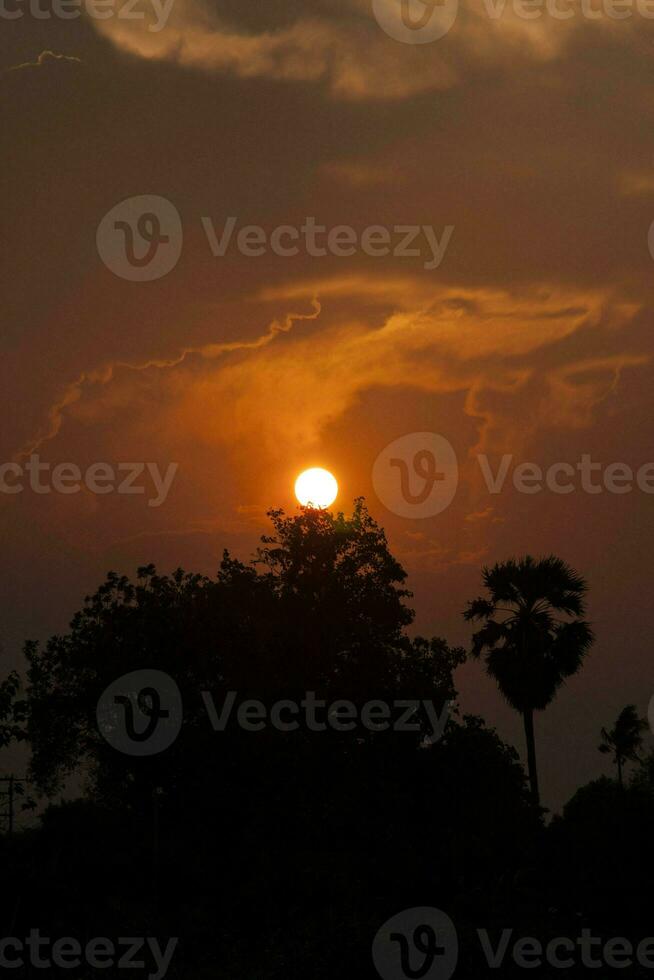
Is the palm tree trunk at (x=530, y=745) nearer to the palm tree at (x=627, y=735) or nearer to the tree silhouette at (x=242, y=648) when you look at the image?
the tree silhouette at (x=242, y=648)

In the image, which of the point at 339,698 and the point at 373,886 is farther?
the point at 339,698

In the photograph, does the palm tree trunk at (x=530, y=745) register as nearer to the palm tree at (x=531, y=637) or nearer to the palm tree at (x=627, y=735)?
the palm tree at (x=531, y=637)

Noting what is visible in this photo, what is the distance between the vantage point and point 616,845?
2453cm

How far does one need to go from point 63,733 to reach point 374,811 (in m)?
11.9

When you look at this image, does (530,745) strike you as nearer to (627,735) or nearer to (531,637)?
(531,637)

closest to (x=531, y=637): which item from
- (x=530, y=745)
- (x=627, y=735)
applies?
(x=530, y=745)

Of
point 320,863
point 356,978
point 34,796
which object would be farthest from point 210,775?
point 356,978

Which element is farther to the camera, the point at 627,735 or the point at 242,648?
the point at 627,735

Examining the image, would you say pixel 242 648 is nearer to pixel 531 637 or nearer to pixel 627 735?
pixel 531 637

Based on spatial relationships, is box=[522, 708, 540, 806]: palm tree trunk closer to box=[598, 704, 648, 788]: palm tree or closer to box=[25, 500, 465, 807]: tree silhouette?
box=[25, 500, 465, 807]: tree silhouette

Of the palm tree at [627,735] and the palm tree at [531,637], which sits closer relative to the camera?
the palm tree at [531,637]

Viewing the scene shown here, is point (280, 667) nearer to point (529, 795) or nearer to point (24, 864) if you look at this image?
point (529, 795)

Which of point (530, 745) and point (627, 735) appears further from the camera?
point (627, 735)

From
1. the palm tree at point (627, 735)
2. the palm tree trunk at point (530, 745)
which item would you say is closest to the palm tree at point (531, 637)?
the palm tree trunk at point (530, 745)
